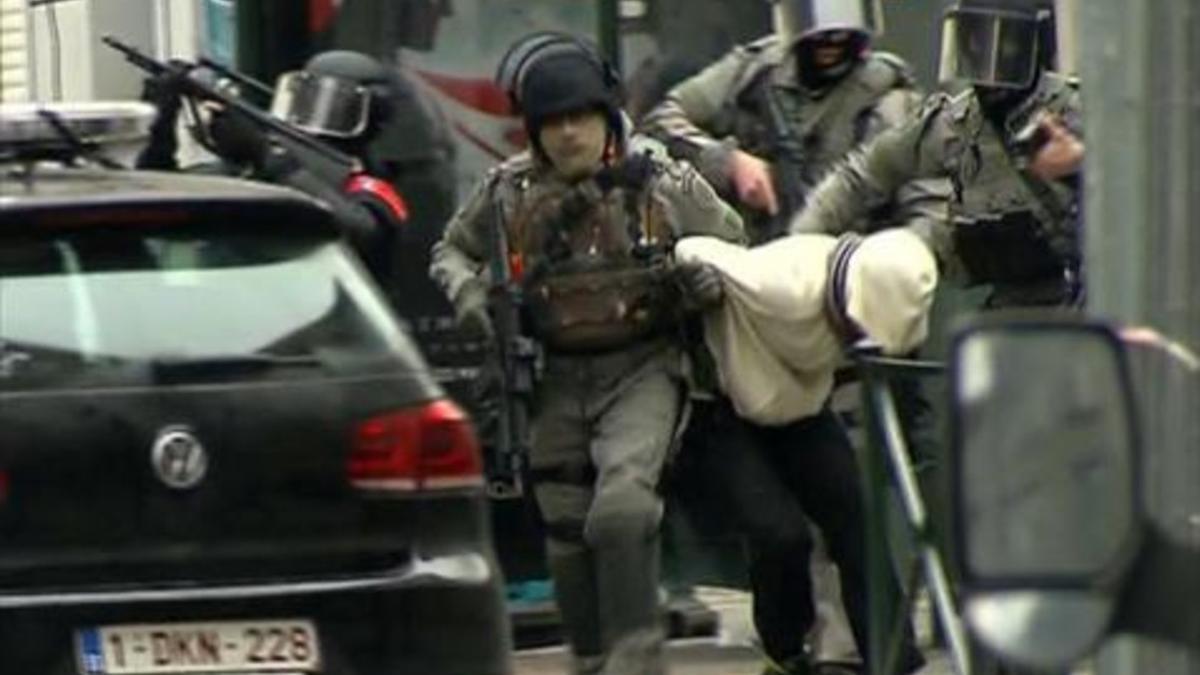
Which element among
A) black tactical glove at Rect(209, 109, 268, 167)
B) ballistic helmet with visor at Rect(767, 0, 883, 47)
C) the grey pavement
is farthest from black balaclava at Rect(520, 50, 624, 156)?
the grey pavement

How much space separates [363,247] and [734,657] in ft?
6.09

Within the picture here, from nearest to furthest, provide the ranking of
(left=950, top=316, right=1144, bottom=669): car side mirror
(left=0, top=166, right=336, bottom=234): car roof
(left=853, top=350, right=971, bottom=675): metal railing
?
(left=950, top=316, right=1144, bottom=669): car side mirror → (left=0, top=166, right=336, bottom=234): car roof → (left=853, top=350, right=971, bottom=675): metal railing

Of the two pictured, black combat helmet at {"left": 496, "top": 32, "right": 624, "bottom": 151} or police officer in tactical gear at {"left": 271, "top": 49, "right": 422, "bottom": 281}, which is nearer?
black combat helmet at {"left": 496, "top": 32, "right": 624, "bottom": 151}

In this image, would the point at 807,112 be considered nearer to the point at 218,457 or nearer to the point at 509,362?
the point at 509,362

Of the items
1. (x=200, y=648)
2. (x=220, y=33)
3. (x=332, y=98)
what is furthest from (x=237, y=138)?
(x=200, y=648)

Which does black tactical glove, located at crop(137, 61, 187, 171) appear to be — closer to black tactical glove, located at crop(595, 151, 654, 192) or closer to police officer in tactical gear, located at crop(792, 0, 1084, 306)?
black tactical glove, located at crop(595, 151, 654, 192)

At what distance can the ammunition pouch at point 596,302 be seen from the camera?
8820mm

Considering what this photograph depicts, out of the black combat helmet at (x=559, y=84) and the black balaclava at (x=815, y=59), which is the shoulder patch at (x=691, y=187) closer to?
the black combat helmet at (x=559, y=84)

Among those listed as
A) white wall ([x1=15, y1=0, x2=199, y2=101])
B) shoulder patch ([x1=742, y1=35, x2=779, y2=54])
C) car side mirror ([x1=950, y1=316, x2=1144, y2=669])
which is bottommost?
white wall ([x1=15, y1=0, x2=199, y2=101])

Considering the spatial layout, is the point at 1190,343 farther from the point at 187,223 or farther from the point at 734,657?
the point at 734,657

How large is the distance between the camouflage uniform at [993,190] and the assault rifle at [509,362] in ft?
3.00

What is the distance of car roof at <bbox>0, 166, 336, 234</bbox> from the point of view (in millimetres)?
7359

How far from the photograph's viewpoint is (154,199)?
7.48 m

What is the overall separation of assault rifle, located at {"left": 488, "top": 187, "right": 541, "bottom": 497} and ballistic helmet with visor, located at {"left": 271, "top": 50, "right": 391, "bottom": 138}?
1655 mm
